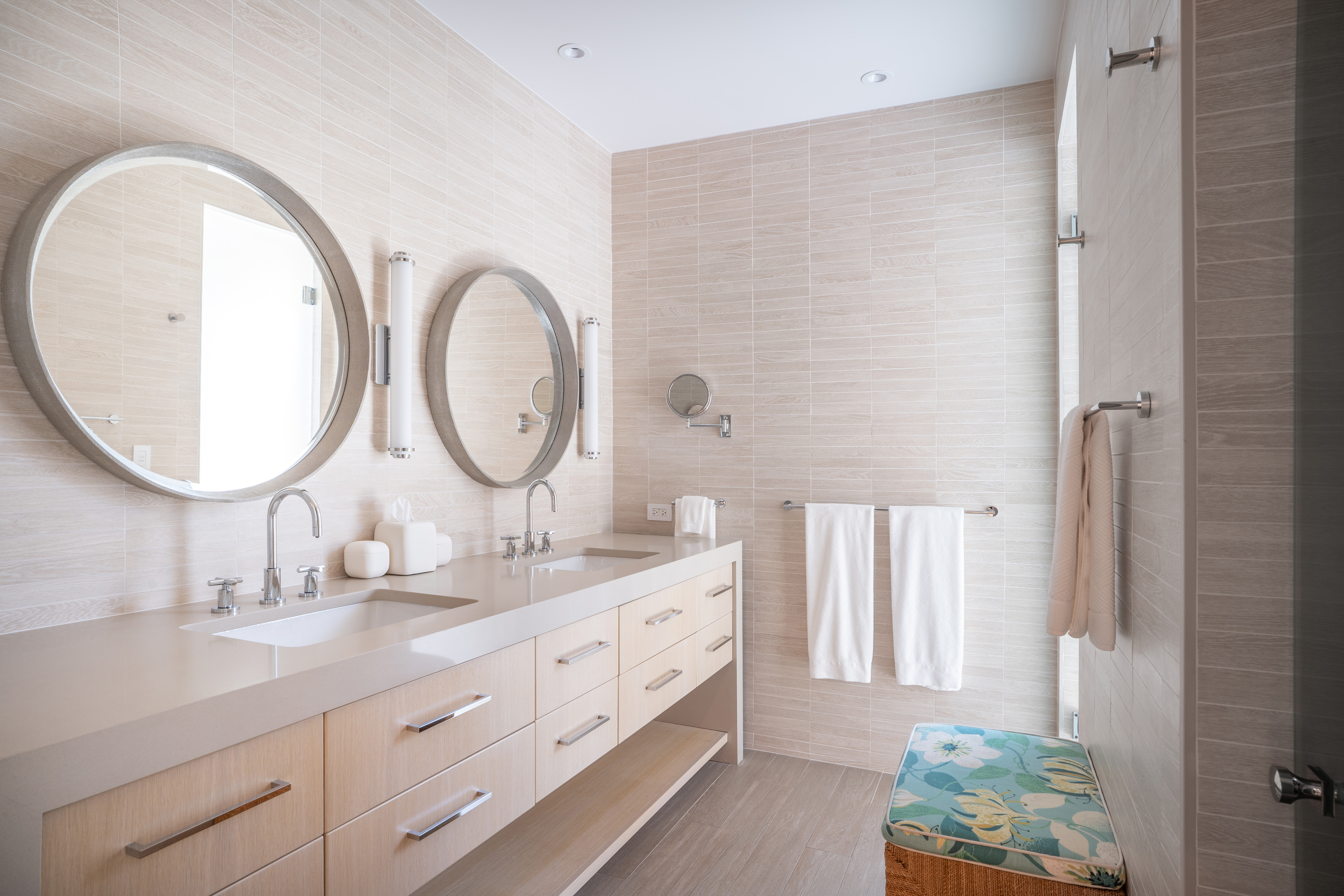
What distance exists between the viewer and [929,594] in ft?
8.68

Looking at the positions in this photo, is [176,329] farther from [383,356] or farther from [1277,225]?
[1277,225]

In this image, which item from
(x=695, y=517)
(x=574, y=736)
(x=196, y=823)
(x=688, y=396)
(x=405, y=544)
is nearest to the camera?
(x=196, y=823)

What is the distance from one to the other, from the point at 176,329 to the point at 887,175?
238 centimetres

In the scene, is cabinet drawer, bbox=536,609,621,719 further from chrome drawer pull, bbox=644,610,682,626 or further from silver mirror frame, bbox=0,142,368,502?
silver mirror frame, bbox=0,142,368,502

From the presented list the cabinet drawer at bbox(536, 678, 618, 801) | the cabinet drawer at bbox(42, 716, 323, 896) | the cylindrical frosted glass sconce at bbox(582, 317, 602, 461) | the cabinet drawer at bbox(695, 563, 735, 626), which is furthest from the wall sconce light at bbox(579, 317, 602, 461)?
the cabinet drawer at bbox(42, 716, 323, 896)

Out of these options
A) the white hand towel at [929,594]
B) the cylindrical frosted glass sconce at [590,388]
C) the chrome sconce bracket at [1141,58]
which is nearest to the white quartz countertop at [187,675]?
the cylindrical frosted glass sconce at [590,388]

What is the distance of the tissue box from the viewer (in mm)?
1891

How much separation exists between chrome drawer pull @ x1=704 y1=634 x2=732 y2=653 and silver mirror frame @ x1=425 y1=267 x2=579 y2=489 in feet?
2.82

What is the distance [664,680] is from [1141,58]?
1843 millimetres

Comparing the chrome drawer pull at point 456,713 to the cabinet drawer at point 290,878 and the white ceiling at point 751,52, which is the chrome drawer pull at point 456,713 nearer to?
the cabinet drawer at point 290,878

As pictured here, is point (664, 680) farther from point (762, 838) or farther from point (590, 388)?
point (590, 388)

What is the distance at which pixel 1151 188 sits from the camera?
1.08 meters

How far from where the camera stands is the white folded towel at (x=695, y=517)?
9.55ft

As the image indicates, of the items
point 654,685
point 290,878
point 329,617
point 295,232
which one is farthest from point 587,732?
point 295,232
